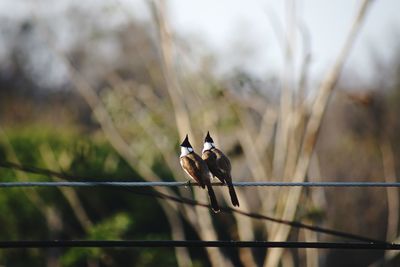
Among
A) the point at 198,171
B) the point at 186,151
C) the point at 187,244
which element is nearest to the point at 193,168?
the point at 198,171

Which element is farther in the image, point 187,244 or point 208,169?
point 208,169

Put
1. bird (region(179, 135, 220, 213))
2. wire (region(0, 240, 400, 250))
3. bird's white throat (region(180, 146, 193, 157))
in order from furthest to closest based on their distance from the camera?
bird's white throat (region(180, 146, 193, 157)) < bird (region(179, 135, 220, 213)) < wire (region(0, 240, 400, 250))

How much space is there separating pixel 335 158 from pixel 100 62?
3765cm

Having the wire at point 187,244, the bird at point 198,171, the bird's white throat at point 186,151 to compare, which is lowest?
the wire at point 187,244

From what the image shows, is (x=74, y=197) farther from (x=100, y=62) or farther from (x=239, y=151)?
(x=100, y=62)

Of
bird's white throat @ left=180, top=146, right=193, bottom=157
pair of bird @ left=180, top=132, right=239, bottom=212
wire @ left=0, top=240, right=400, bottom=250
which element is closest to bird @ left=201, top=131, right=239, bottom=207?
pair of bird @ left=180, top=132, right=239, bottom=212

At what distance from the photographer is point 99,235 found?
10.2 meters

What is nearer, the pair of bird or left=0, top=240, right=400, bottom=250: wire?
left=0, top=240, right=400, bottom=250: wire

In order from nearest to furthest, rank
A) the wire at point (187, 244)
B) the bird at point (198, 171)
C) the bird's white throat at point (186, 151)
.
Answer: the wire at point (187, 244), the bird at point (198, 171), the bird's white throat at point (186, 151)

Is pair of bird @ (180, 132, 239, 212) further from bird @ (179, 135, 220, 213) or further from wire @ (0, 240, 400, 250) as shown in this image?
wire @ (0, 240, 400, 250)

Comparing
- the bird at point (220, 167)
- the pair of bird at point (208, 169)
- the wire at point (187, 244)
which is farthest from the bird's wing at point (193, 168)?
the wire at point (187, 244)

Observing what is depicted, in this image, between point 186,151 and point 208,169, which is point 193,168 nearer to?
point 208,169

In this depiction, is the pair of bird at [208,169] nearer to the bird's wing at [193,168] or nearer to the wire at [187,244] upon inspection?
the bird's wing at [193,168]

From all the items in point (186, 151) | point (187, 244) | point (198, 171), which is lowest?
point (187, 244)
